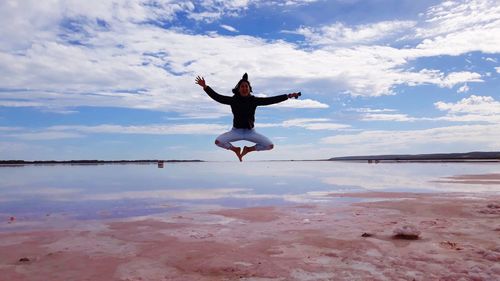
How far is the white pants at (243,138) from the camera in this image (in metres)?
9.51

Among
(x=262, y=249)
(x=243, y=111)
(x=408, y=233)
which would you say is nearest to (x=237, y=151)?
(x=243, y=111)

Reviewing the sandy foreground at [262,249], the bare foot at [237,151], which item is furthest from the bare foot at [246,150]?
the sandy foreground at [262,249]

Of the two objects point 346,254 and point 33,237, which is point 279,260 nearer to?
point 346,254

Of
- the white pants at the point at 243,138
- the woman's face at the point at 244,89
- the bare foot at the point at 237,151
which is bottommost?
the bare foot at the point at 237,151

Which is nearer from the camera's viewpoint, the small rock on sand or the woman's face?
the woman's face

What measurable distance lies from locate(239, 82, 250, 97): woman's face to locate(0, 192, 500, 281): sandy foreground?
3.57 m

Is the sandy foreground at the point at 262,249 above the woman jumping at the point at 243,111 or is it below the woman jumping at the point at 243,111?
below

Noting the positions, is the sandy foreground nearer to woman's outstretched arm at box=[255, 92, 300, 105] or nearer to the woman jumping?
the woman jumping

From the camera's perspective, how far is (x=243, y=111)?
9.55m

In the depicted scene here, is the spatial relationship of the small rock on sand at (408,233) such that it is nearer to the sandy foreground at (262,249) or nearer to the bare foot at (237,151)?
the sandy foreground at (262,249)

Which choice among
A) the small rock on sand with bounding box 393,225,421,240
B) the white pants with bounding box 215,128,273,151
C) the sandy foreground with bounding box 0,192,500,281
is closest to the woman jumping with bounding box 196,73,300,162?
the white pants with bounding box 215,128,273,151

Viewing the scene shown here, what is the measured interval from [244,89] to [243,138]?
110 cm

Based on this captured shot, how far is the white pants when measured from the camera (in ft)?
31.2

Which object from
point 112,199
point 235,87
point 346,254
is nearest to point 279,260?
point 346,254
